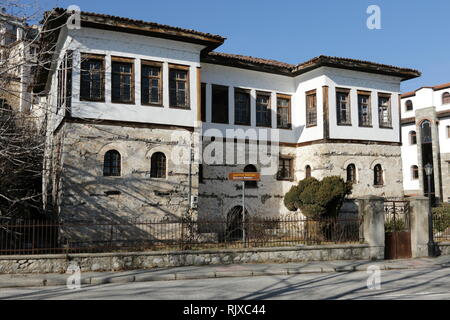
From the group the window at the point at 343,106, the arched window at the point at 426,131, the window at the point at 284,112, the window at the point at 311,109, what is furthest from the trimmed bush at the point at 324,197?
the arched window at the point at 426,131

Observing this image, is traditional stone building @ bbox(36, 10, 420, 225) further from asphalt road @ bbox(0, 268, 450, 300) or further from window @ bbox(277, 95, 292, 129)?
asphalt road @ bbox(0, 268, 450, 300)

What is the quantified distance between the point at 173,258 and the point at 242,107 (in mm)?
10411

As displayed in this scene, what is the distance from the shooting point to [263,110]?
862 inches

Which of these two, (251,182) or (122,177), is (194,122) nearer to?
(122,177)

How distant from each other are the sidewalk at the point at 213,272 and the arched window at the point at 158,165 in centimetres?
525

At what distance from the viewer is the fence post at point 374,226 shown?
1463cm

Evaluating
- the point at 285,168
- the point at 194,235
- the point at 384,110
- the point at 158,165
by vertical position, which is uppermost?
the point at 384,110

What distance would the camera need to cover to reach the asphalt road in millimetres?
8703

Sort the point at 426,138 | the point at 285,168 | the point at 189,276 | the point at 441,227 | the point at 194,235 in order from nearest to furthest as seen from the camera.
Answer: the point at 189,276 → the point at 194,235 → the point at 441,227 → the point at 285,168 → the point at 426,138

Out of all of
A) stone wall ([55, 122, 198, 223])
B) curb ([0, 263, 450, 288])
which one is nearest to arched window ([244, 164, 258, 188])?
stone wall ([55, 122, 198, 223])


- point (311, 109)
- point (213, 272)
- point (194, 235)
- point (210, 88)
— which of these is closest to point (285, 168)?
point (311, 109)

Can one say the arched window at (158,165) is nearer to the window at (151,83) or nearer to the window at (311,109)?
the window at (151,83)

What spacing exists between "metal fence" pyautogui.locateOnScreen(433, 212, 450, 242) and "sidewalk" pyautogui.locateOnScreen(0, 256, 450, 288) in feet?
10.8

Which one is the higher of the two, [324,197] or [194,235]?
[324,197]
